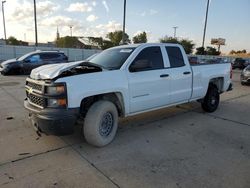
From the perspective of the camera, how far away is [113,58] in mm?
5406

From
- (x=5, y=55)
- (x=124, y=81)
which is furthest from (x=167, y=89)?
(x=5, y=55)

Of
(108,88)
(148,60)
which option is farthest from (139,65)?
(108,88)

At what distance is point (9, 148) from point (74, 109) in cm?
147

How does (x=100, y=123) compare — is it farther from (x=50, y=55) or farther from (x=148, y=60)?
(x=50, y=55)

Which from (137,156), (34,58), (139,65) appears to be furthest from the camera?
(34,58)

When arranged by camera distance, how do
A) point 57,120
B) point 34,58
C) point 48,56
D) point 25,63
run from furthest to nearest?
point 48,56 < point 34,58 < point 25,63 < point 57,120

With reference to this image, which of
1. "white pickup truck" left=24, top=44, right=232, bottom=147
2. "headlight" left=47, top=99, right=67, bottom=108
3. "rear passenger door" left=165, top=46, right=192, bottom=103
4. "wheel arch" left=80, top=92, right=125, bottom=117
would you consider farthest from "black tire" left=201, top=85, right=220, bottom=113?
"headlight" left=47, top=99, right=67, bottom=108

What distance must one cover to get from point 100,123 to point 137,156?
872mm

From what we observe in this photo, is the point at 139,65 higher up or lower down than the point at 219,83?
higher up

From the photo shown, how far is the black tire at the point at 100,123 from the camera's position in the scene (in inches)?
173

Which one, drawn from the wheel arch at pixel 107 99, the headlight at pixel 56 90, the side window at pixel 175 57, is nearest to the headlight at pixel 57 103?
the headlight at pixel 56 90

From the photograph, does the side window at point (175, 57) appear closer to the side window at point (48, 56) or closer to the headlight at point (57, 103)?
the headlight at point (57, 103)

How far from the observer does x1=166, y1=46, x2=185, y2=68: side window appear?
599cm

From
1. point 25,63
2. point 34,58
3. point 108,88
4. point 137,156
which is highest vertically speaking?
point 108,88
